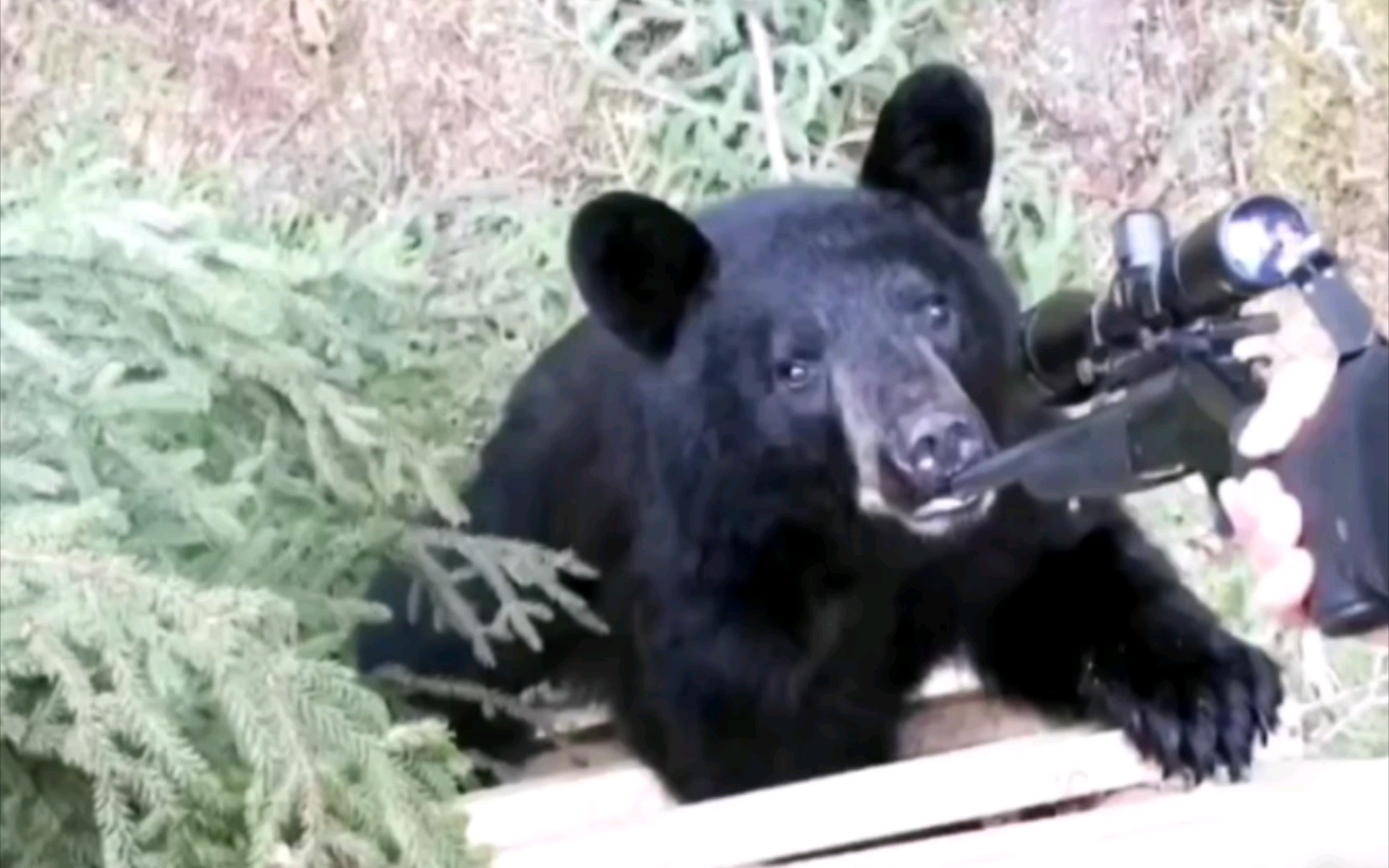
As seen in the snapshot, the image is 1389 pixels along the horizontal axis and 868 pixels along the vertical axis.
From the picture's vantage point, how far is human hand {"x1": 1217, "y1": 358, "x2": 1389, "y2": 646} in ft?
3.98

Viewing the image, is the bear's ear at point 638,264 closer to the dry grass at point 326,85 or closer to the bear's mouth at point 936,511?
the bear's mouth at point 936,511

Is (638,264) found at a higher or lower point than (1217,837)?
higher

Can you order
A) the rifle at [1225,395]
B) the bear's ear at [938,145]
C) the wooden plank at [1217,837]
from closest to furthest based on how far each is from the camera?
1. the rifle at [1225,395]
2. the wooden plank at [1217,837]
3. the bear's ear at [938,145]

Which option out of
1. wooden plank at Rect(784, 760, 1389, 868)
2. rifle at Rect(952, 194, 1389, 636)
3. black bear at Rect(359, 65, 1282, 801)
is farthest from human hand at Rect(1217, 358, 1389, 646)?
black bear at Rect(359, 65, 1282, 801)

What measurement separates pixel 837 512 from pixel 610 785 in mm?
347

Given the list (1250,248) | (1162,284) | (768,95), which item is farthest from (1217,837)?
(768,95)

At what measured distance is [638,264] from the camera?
2020mm

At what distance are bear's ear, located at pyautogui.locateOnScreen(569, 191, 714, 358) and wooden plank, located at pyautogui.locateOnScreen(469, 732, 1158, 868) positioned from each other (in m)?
0.39

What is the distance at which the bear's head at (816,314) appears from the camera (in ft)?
6.51

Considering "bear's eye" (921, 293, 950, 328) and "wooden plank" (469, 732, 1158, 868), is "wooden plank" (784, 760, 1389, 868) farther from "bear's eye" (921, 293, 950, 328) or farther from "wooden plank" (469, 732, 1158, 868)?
"bear's eye" (921, 293, 950, 328)

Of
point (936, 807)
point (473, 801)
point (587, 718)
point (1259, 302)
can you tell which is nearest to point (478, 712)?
point (587, 718)

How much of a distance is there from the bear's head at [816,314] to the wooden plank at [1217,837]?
0.26 meters

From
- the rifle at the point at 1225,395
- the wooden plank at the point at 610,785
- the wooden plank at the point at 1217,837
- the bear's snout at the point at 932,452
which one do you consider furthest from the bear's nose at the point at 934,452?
the wooden plank at the point at 610,785

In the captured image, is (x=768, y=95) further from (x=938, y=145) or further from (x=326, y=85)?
(x=938, y=145)
